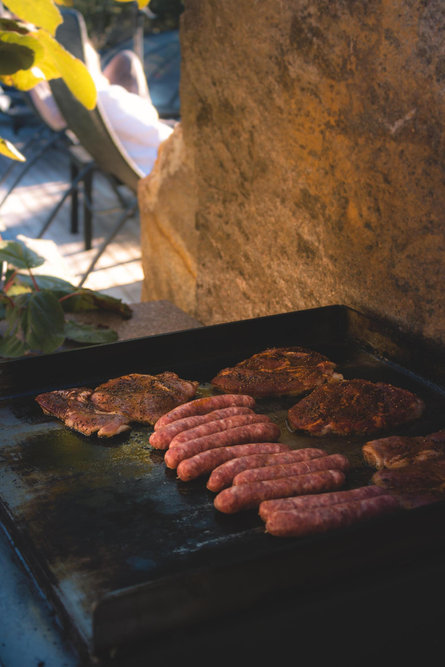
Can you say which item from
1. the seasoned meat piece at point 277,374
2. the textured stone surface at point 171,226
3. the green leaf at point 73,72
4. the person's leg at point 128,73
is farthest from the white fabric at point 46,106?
the seasoned meat piece at point 277,374

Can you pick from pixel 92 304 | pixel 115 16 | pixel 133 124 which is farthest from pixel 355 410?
pixel 115 16

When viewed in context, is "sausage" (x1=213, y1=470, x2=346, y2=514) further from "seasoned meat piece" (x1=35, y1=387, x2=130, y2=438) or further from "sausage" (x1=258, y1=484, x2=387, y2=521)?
"seasoned meat piece" (x1=35, y1=387, x2=130, y2=438)

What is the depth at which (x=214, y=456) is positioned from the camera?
5.65 ft

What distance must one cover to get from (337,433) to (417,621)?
0.67m

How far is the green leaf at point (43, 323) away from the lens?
2672 mm

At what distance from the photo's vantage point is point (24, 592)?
1437 mm

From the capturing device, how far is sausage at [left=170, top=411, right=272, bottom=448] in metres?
1.79

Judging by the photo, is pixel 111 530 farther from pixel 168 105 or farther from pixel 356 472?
pixel 168 105

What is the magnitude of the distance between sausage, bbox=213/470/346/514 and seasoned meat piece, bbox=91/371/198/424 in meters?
0.44

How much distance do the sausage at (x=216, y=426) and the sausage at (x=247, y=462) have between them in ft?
0.44

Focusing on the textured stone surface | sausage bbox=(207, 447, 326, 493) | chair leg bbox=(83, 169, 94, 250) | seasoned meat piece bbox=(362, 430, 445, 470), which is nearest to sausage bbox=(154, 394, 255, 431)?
sausage bbox=(207, 447, 326, 493)

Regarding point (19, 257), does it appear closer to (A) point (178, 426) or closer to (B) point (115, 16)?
(A) point (178, 426)

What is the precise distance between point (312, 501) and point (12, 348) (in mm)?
1623

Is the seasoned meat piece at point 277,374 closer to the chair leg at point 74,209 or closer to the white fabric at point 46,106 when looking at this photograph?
the chair leg at point 74,209
